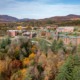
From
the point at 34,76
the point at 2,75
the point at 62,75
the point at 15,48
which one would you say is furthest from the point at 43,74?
the point at 15,48

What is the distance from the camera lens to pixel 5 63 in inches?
423

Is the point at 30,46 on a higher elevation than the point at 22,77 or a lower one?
higher

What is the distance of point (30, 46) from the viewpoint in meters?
12.5

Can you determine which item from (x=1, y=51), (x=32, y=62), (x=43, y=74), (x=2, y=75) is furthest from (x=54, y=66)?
(x=1, y=51)

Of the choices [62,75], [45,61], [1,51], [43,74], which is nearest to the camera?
[62,75]

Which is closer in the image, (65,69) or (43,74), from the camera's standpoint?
(65,69)

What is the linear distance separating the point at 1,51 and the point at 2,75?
72.6 inches

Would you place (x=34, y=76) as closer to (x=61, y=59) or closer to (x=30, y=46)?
(x=61, y=59)

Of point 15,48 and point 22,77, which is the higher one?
point 15,48

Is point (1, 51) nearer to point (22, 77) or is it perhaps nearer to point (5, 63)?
point (5, 63)

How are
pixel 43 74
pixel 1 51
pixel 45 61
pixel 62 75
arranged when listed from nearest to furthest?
pixel 62 75 → pixel 43 74 → pixel 45 61 → pixel 1 51

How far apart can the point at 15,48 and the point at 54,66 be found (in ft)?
9.41

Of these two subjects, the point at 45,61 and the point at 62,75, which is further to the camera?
the point at 45,61

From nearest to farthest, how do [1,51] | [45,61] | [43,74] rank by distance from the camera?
[43,74] → [45,61] → [1,51]
